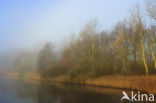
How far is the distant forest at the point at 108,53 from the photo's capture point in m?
26.0

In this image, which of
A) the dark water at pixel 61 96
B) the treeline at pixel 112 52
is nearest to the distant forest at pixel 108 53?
the treeline at pixel 112 52

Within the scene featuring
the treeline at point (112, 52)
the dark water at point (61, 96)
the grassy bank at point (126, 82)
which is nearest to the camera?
the dark water at point (61, 96)

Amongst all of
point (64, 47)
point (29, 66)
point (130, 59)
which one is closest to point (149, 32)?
point (130, 59)

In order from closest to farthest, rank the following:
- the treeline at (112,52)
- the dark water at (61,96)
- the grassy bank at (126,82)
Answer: the dark water at (61,96)
the grassy bank at (126,82)
the treeline at (112,52)

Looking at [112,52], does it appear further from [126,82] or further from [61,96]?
[61,96]

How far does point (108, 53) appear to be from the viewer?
38.2 meters

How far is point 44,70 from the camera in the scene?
5212cm

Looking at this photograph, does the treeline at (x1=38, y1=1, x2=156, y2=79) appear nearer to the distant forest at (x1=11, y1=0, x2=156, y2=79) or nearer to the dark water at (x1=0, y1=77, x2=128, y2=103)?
the distant forest at (x1=11, y1=0, x2=156, y2=79)

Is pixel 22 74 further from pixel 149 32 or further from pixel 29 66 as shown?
pixel 149 32

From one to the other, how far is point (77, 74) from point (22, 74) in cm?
4113

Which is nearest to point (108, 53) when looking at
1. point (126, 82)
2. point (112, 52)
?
point (112, 52)

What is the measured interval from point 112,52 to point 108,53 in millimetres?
4790

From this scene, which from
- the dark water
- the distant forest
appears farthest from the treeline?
the dark water

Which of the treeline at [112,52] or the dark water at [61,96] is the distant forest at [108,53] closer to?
the treeline at [112,52]
